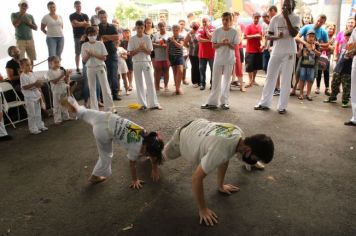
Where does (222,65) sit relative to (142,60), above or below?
below

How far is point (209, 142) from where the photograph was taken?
8.09 ft

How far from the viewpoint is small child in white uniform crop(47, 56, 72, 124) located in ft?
17.1

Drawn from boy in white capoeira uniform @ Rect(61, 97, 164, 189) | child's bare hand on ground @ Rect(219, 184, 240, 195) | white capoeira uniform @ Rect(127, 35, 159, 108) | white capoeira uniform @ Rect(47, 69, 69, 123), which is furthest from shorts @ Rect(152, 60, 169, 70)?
child's bare hand on ground @ Rect(219, 184, 240, 195)

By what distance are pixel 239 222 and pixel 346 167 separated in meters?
1.70

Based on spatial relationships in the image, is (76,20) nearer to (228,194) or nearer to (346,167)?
(228,194)

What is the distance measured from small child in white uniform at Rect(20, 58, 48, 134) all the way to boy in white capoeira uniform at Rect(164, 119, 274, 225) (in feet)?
9.94

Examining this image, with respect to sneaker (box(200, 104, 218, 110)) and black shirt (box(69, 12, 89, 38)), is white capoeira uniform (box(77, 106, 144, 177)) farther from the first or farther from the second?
black shirt (box(69, 12, 89, 38))

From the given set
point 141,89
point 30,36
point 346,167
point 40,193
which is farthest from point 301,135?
point 30,36

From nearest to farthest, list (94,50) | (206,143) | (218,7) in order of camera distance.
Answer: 1. (206,143)
2. (94,50)
3. (218,7)

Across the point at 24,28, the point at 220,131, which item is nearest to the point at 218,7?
the point at 24,28

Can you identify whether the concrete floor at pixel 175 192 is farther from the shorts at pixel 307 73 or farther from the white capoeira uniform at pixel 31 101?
the shorts at pixel 307 73

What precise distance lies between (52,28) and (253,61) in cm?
467

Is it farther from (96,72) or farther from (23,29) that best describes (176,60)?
(23,29)

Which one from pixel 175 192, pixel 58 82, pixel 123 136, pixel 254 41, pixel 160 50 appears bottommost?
pixel 175 192
